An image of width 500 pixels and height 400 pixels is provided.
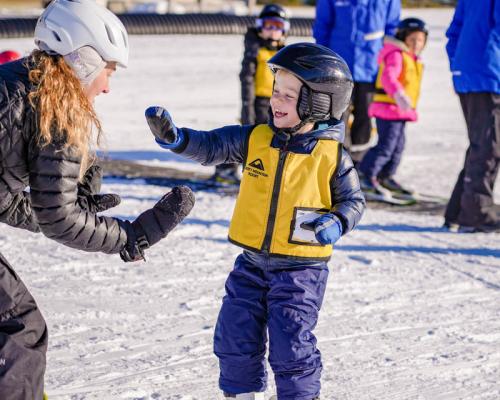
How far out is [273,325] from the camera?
3.55 metres

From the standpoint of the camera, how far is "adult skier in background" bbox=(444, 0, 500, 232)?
21.7 ft

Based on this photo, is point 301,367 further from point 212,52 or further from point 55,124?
point 212,52

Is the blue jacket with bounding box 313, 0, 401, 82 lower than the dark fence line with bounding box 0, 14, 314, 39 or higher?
higher

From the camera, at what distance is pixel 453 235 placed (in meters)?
6.91

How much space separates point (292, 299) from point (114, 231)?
0.79 m

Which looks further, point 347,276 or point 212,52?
point 212,52

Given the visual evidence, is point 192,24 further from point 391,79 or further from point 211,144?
point 211,144

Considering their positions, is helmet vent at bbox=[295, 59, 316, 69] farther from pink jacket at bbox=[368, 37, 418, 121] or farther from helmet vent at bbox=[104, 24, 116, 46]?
pink jacket at bbox=[368, 37, 418, 121]

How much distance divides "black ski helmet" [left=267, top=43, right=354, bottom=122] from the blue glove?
43 cm

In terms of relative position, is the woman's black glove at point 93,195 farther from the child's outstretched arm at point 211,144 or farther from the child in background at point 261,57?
the child in background at point 261,57

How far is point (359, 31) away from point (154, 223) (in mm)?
5421

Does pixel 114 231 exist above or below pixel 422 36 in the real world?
above

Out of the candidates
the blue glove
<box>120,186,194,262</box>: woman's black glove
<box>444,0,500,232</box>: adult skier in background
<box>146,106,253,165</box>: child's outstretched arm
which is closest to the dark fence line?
<box>444,0,500,232</box>: adult skier in background

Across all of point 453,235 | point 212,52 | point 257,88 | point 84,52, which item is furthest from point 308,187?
point 212,52
